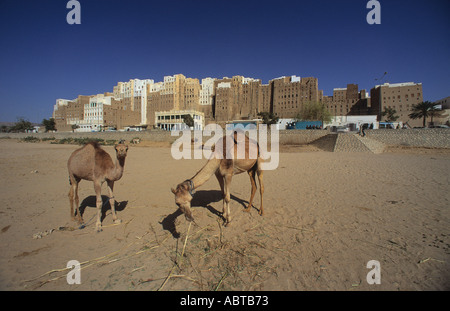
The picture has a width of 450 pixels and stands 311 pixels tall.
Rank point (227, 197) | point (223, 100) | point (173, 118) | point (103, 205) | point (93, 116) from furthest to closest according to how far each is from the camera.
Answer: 1. point (93, 116)
2. point (223, 100)
3. point (173, 118)
4. point (103, 205)
5. point (227, 197)

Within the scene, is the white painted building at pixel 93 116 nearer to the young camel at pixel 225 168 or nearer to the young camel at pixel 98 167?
the young camel at pixel 98 167

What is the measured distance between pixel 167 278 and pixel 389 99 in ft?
313

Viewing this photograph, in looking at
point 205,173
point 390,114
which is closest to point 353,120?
point 390,114

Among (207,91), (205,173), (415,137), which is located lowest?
Result: (205,173)

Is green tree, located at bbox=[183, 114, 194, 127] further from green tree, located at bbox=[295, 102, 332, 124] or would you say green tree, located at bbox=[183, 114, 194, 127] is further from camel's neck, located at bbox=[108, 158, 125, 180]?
camel's neck, located at bbox=[108, 158, 125, 180]

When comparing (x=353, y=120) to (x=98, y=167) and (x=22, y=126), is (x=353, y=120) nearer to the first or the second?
(x=98, y=167)

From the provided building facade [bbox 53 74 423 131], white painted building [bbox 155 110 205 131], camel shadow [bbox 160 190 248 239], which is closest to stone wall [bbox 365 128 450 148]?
camel shadow [bbox 160 190 248 239]

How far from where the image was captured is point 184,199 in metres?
3.41

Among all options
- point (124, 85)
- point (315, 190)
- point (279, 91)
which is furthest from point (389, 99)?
point (124, 85)

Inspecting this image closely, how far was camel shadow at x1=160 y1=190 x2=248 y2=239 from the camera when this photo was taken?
4522mm

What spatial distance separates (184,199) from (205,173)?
0.80 m

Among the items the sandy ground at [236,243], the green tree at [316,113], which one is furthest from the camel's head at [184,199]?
the green tree at [316,113]

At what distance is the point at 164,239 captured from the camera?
3967mm

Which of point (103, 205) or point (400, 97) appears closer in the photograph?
point (103, 205)
